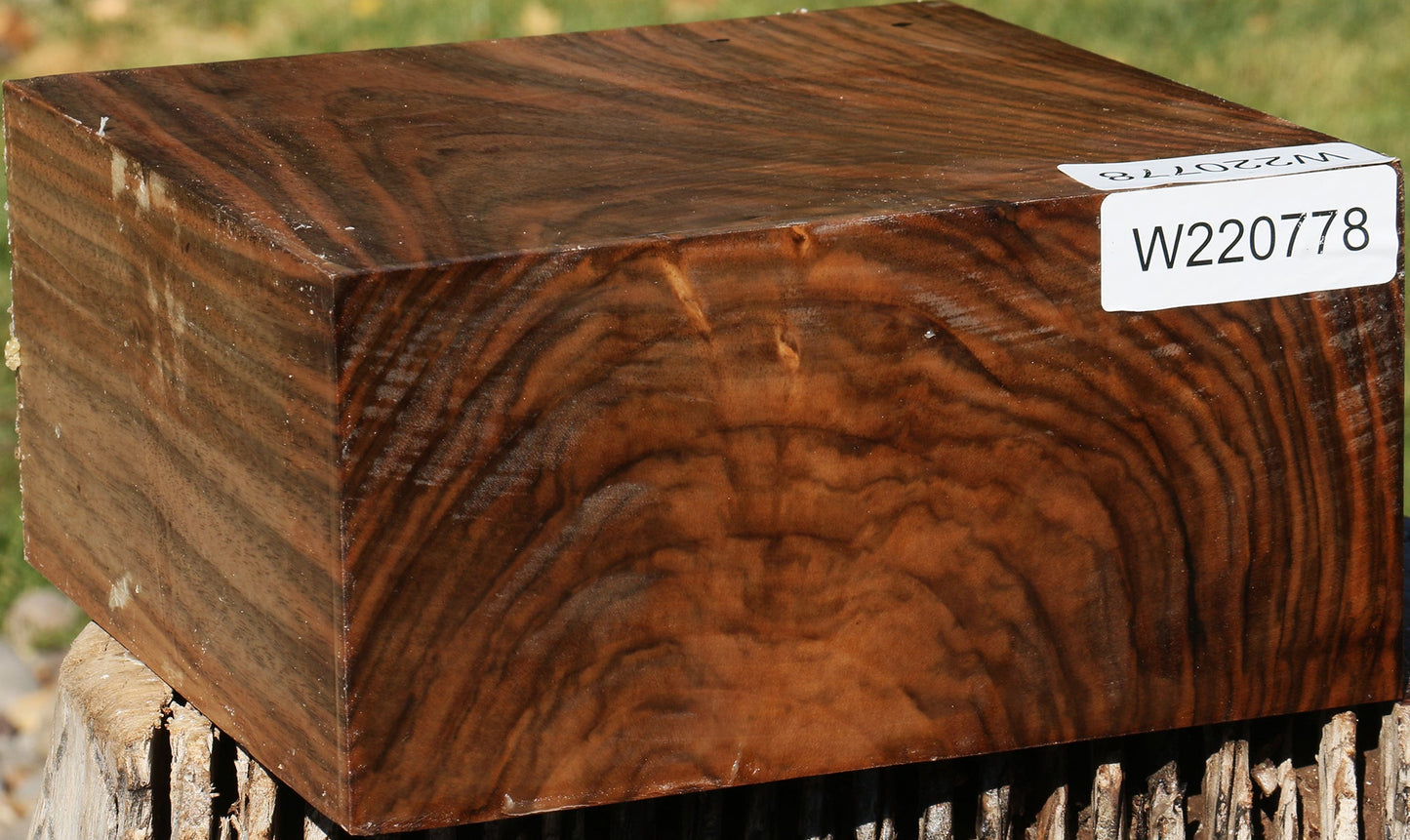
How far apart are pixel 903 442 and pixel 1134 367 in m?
0.20

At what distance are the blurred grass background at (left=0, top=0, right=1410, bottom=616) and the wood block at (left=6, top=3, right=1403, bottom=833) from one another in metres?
3.21

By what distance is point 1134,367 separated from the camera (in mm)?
1452

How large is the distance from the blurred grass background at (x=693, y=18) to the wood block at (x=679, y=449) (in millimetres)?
3206

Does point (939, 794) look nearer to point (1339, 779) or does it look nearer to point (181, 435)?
point (1339, 779)

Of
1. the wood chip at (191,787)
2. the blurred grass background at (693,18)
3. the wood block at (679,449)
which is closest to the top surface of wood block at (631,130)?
the wood block at (679,449)

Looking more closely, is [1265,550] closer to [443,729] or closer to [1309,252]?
[1309,252]

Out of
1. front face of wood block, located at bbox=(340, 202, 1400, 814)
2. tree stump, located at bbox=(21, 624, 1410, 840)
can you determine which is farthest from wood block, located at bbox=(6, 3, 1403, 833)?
tree stump, located at bbox=(21, 624, 1410, 840)

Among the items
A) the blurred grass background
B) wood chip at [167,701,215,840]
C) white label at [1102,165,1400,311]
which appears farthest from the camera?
the blurred grass background

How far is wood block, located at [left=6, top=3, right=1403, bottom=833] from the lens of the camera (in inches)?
51.9

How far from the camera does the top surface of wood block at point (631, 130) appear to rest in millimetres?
1389

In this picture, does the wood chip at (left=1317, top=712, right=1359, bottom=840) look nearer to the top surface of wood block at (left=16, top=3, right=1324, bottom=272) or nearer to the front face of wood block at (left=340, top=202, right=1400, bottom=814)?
the front face of wood block at (left=340, top=202, right=1400, bottom=814)

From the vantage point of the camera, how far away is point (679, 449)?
1364 millimetres

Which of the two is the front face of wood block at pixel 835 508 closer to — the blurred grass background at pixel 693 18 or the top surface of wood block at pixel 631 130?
the top surface of wood block at pixel 631 130

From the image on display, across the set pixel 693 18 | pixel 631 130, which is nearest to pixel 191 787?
pixel 631 130
